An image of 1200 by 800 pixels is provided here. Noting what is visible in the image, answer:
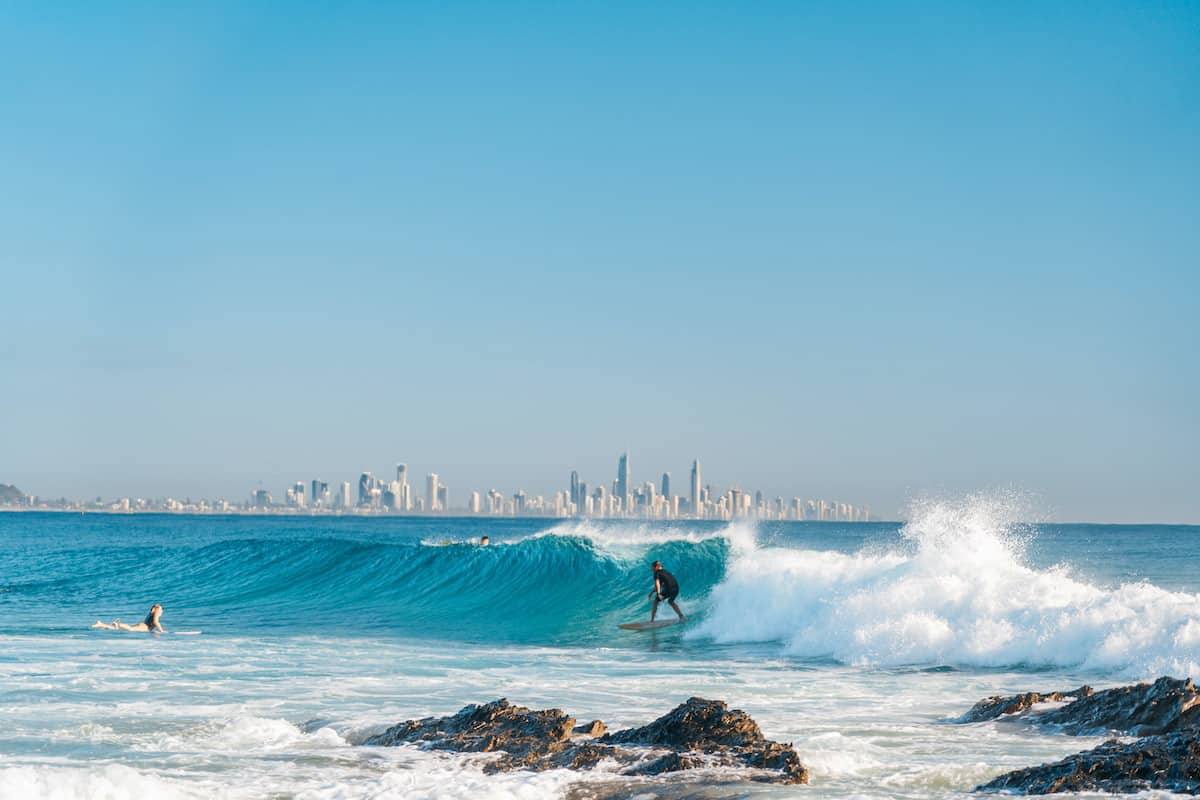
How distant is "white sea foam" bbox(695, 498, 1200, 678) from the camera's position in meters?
14.9

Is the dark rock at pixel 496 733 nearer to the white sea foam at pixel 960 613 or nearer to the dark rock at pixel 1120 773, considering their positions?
the dark rock at pixel 1120 773

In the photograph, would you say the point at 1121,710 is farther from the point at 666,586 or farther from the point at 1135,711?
the point at 666,586

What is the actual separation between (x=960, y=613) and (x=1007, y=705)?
6900mm

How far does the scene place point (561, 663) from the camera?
15438mm

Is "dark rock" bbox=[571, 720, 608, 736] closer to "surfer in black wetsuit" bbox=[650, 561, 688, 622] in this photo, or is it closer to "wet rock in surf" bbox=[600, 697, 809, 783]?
"wet rock in surf" bbox=[600, 697, 809, 783]

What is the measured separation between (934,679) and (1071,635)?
3007 millimetres

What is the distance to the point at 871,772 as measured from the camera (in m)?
8.08

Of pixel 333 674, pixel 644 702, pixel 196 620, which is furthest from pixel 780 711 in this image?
pixel 196 620

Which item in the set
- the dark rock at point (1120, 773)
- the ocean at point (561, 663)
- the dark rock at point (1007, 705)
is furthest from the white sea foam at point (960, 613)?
the dark rock at point (1120, 773)

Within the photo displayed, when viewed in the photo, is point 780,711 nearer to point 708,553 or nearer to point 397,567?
point 708,553

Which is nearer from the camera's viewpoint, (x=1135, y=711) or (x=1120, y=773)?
(x=1120, y=773)

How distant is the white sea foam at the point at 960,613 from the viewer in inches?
585

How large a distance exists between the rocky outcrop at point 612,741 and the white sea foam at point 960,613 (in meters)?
7.82

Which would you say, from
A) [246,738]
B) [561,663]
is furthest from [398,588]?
[246,738]
